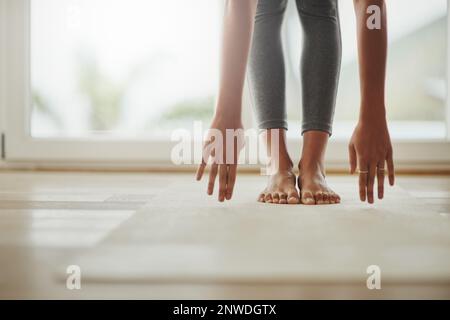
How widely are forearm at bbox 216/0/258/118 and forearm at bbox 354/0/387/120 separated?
26cm

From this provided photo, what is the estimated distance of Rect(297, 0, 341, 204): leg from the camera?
1.25m

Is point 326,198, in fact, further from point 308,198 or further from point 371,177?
point 371,177

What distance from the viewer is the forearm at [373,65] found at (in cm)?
109

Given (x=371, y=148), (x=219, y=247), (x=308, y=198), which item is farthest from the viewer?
(x=308, y=198)

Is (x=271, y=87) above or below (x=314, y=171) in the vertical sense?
above

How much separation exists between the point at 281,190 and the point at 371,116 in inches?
11.5

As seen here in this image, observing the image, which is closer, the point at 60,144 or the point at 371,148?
the point at 371,148

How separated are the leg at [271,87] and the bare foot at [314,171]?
39mm

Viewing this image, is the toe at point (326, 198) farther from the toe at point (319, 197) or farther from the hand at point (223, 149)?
the hand at point (223, 149)

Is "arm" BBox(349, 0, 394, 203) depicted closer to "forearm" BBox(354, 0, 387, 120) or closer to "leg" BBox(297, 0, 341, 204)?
"forearm" BBox(354, 0, 387, 120)

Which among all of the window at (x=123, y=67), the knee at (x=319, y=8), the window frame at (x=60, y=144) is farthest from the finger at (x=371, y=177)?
the window at (x=123, y=67)

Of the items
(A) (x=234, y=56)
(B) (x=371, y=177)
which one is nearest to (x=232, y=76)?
(A) (x=234, y=56)

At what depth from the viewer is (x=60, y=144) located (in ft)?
7.04
